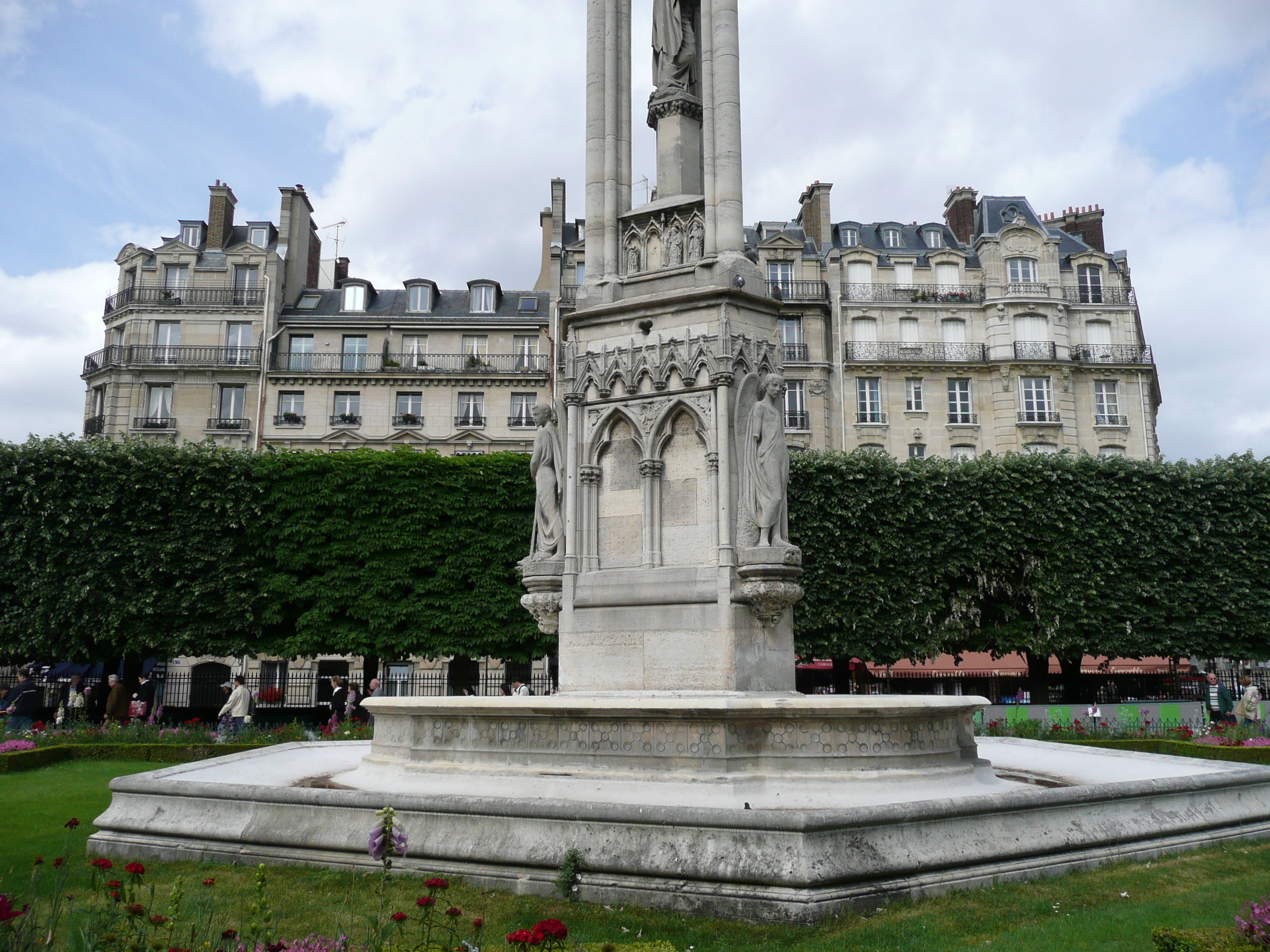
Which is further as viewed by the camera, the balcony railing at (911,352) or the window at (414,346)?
the window at (414,346)

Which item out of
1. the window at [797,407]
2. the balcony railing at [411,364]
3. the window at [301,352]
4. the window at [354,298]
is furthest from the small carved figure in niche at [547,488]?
the window at [354,298]

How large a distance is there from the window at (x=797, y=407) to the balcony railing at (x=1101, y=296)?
44.0 feet

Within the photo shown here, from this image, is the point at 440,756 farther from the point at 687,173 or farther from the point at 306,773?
the point at 687,173

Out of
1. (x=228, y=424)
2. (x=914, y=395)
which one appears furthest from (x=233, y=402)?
(x=914, y=395)

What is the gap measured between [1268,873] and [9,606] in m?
28.2

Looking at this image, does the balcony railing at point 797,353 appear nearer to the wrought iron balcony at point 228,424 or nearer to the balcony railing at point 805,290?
the balcony railing at point 805,290

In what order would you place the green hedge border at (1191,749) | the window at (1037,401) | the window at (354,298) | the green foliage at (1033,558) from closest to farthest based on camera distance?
the green hedge border at (1191,749) → the green foliage at (1033,558) → the window at (1037,401) → the window at (354,298)

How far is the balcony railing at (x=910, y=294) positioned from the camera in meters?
48.0

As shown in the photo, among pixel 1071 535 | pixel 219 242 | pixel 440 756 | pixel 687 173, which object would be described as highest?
pixel 219 242

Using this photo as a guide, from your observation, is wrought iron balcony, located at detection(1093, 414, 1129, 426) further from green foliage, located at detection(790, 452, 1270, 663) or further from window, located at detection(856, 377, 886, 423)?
green foliage, located at detection(790, 452, 1270, 663)

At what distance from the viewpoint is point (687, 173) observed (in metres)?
13.3

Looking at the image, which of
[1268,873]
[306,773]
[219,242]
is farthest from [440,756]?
[219,242]

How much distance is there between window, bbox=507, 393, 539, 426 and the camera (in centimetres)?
4744

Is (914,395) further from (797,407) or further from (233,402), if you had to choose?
(233,402)
